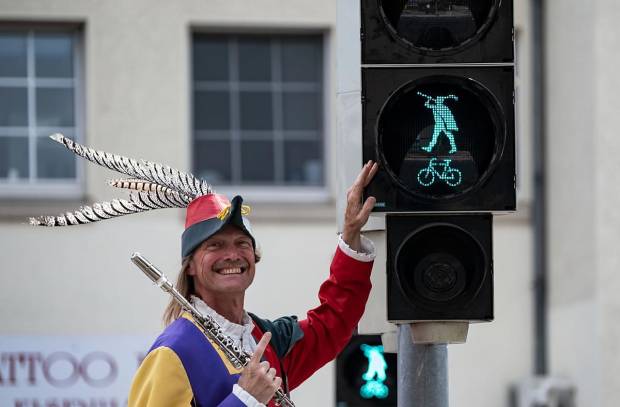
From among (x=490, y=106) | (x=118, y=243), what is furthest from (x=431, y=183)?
(x=118, y=243)

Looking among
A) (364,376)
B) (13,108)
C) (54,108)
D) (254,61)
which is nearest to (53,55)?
(54,108)

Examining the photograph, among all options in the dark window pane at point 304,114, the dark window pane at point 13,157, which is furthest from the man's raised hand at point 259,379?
the dark window pane at point 13,157

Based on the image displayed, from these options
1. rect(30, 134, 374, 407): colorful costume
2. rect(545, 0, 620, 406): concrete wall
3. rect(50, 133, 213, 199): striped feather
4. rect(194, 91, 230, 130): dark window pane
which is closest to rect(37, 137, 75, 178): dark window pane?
rect(194, 91, 230, 130): dark window pane

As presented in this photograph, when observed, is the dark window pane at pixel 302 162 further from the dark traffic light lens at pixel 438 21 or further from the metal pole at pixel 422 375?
the dark traffic light lens at pixel 438 21

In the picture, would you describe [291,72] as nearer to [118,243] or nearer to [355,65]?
[118,243]

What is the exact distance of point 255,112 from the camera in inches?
591

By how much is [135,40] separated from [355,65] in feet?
28.9

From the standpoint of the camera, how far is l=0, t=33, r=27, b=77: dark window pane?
14.8m

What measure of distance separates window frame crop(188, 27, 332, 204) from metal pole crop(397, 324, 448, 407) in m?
8.98

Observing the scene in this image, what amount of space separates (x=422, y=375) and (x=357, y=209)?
0.68m

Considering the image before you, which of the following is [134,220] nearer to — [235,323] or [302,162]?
[302,162]

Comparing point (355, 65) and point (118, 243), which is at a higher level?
point (355, 65)

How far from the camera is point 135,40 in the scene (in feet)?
48.2

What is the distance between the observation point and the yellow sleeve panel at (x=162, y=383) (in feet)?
17.2
